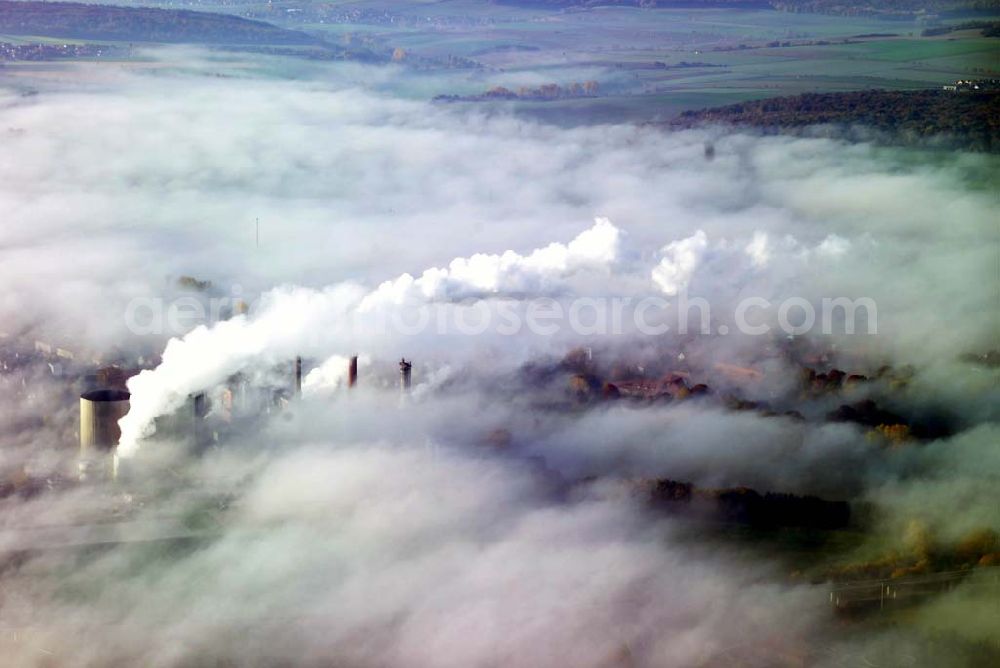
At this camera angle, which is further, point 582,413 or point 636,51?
point 636,51

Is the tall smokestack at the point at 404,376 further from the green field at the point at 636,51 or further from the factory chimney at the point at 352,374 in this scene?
the green field at the point at 636,51

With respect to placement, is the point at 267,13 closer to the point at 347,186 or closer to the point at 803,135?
the point at 347,186

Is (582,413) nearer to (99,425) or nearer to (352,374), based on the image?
(352,374)

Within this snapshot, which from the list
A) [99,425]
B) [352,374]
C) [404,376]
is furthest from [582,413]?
[99,425]

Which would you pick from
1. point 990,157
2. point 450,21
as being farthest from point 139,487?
point 990,157

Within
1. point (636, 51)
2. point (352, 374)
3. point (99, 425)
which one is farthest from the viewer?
point (636, 51)

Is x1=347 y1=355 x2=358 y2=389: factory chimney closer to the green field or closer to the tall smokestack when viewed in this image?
the tall smokestack

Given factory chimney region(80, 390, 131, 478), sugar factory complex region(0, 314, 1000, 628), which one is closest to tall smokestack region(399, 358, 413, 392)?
sugar factory complex region(0, 314, 1000, 628)

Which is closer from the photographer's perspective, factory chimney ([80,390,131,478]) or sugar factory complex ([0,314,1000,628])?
sugar factory complex ([0,314,1000,628])
